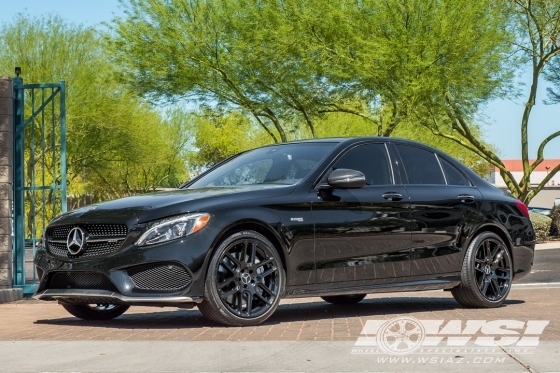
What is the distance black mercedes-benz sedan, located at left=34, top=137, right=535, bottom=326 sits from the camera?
8461mm

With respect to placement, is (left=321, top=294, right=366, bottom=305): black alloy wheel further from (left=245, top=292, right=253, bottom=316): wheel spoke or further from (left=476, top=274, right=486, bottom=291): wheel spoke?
(left=245, top=292, right=253, bottom=316): wheel spoke

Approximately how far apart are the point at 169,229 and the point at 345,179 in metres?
1.70

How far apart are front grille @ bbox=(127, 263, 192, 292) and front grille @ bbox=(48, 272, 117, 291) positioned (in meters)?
0.23

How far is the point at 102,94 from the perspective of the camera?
48188 mm

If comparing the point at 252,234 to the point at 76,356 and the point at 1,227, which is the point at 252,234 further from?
the point at 1,227

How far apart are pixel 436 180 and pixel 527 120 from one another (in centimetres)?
2612

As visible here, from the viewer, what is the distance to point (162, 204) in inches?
338

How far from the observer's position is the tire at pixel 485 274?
1042 centimetres

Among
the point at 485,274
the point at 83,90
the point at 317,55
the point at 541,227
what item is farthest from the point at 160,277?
the point at 83,90

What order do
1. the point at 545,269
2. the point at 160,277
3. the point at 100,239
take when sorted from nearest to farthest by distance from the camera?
the point at 160,277 < the point at 100,239 < the point at 545,269

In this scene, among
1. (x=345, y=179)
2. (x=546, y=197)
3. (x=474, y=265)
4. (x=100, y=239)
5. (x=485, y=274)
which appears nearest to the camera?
(x=100, y=239)

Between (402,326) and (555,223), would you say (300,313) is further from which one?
(555,223)

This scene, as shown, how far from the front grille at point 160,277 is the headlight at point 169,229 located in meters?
0.20

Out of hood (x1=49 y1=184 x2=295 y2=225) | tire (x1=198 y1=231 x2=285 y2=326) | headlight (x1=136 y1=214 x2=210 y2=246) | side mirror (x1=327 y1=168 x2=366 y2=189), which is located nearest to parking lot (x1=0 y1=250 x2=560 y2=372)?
tire (x1=198 y1=231 x2=285 y2=326)
